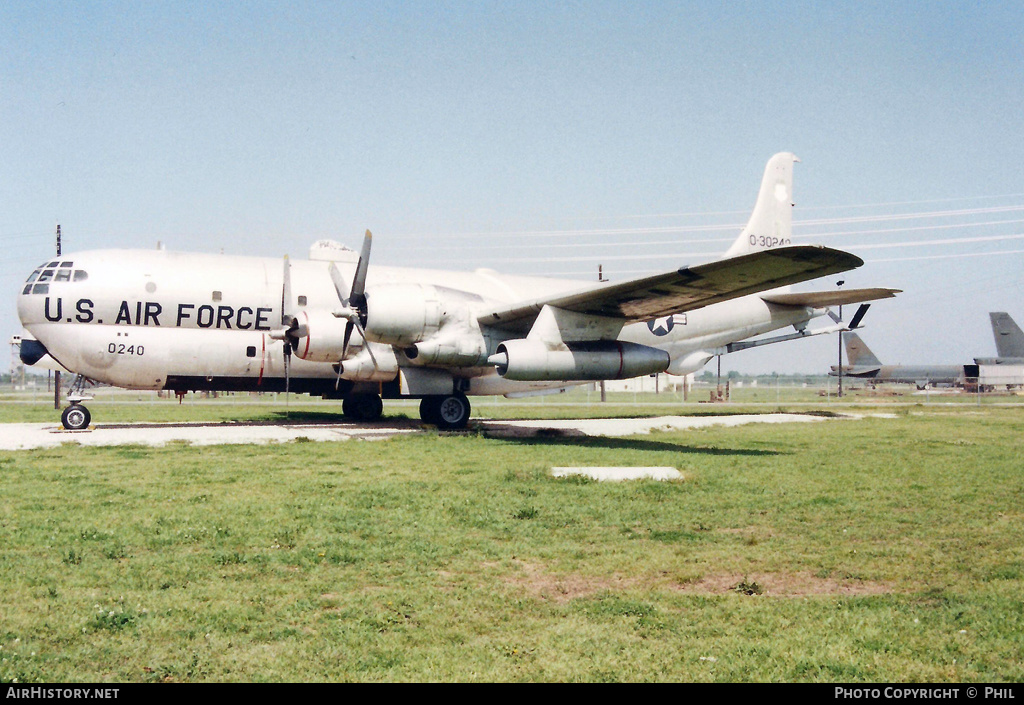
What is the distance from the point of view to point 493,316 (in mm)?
20766

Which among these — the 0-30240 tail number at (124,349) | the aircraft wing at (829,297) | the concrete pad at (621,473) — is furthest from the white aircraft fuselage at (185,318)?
the aircraft wing at (829,297)

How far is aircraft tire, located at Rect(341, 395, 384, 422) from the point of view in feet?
86.7

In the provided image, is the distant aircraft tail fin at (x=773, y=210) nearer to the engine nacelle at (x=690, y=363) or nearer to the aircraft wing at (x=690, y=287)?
the engine nacelle at (x=690, y=363)

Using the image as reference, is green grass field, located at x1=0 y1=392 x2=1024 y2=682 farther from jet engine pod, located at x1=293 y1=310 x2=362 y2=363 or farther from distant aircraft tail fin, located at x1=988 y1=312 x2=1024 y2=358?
distant aircraft tail fin, located at x1=988 y1=312 x2=1024 y2=358

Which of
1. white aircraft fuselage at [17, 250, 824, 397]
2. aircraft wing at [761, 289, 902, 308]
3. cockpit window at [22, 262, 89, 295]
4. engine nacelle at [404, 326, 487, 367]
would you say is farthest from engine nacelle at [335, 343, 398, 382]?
aircraft wing at [761, 289, 902, 308]

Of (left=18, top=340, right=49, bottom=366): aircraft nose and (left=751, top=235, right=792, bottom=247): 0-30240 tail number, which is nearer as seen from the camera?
(left=18, top=340, right=49, bottom=366): aircraft nose

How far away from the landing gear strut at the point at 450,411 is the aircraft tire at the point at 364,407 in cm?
424

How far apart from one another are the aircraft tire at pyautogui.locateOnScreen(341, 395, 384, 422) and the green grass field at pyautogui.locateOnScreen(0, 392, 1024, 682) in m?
13.1

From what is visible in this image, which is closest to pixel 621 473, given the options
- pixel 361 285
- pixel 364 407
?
pixel 361 285

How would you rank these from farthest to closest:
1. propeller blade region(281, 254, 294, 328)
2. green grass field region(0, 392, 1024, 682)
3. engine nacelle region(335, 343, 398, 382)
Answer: propeller blade region(281, 254, 294, 328) → engine nacelle region(335, 343, 398, 382) → green grass field region(0, 392, 1024, 682)

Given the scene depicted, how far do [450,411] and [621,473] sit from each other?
10832 mm

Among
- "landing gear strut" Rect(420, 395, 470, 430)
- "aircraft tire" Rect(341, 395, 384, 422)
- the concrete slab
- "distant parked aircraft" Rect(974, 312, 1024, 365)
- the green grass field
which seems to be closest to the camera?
the green grass field

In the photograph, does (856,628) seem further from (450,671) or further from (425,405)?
(425,405)

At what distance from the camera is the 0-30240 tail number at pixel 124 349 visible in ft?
68.0
